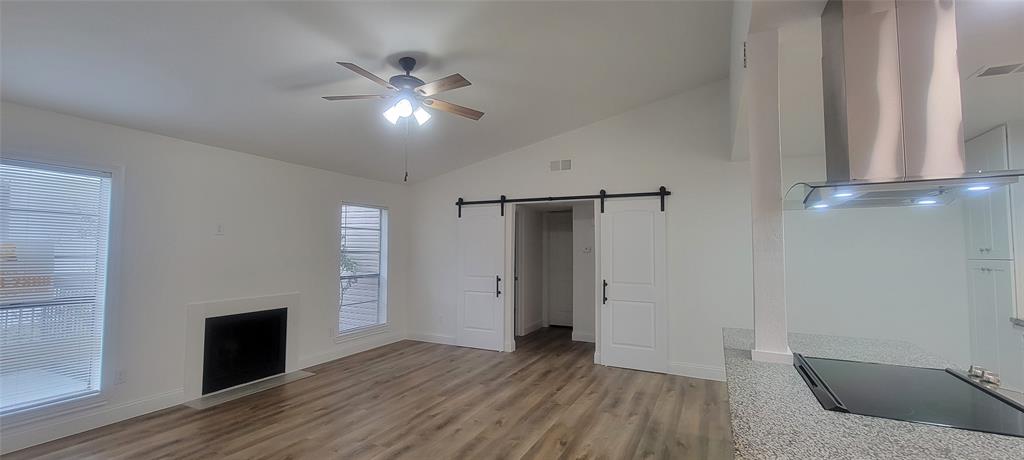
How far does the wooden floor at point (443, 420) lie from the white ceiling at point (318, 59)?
2614mm

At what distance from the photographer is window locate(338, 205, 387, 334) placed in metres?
5.72

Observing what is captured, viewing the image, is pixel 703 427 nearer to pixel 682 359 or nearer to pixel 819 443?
pixel 682 359

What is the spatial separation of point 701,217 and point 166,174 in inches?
220

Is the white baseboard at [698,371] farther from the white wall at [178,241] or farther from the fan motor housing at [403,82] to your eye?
the white wall at [178,241]

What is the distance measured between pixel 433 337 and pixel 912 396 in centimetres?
567

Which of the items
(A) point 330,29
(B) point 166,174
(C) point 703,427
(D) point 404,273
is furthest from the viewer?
(D) point 404,273

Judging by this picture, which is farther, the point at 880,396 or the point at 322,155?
the point at 322,155

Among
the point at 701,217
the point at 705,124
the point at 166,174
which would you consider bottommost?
the point at 701,217

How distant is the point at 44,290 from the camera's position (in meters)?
3.17

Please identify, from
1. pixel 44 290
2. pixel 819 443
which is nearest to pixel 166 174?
pixel 44 290

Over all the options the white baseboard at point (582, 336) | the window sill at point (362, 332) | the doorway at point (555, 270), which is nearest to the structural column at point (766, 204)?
the doorway at point (555, 270)

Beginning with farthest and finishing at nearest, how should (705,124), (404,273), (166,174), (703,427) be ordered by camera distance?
1. (404,273)
2. (705,124)
3. (166,174)
4. (703,427)

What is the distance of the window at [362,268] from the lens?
5.72 metres

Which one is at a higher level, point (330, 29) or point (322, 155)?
point (330, 29)
